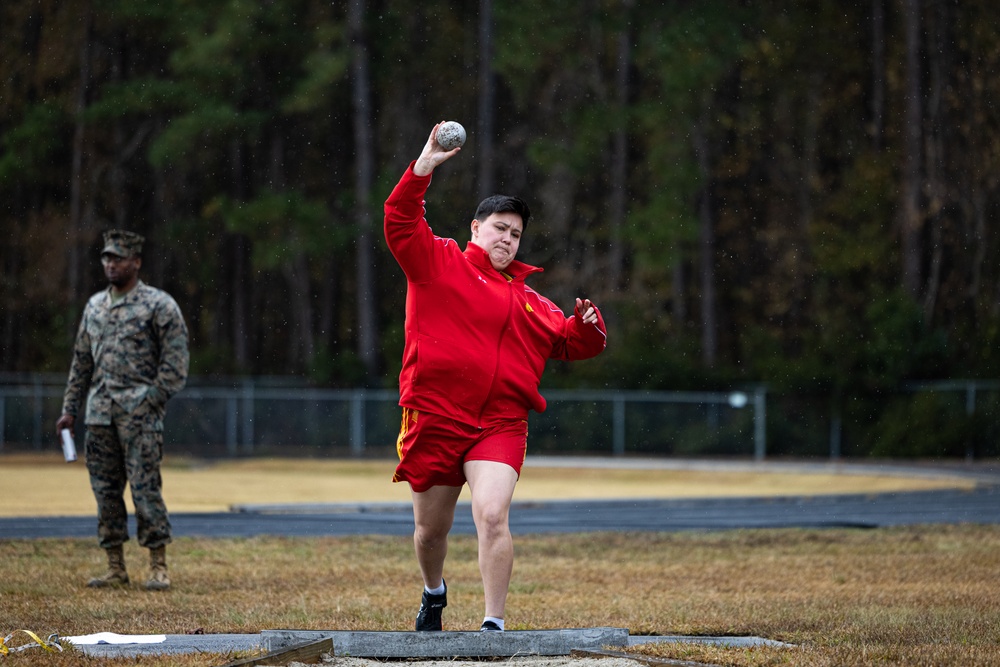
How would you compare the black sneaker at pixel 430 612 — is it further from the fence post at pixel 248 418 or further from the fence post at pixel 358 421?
the fence post at pixel 248 418

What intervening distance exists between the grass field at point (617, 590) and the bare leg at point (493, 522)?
0.79 meters

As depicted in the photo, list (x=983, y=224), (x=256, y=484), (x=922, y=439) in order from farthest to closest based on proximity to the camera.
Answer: (x=983, y=224)
(x=922, y=439)
(x=256, y=484)

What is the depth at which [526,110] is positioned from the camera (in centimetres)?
4831

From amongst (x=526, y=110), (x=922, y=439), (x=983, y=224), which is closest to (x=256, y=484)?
(x=922, y=439)

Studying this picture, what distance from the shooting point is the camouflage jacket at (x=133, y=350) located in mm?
9766

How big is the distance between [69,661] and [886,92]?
40.9 meters

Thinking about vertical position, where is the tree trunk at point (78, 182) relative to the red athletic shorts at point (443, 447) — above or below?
above

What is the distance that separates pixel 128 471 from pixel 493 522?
3949 mm

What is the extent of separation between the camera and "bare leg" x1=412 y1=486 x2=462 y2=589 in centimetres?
691

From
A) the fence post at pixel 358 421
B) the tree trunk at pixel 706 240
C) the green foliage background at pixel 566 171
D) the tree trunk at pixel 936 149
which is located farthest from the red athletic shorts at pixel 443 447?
the tree trunk at pixel 706 240

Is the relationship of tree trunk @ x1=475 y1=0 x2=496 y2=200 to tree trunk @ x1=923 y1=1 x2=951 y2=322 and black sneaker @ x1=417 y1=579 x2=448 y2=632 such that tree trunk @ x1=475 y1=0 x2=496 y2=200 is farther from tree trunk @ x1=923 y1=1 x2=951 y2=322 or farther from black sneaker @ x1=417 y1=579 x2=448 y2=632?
black sneaker @ x1=417 y1=579 x2=448 y2=632

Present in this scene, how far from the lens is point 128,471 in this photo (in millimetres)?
9773

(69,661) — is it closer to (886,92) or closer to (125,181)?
(886,92)

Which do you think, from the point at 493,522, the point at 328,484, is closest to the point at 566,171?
the point at 328,484
